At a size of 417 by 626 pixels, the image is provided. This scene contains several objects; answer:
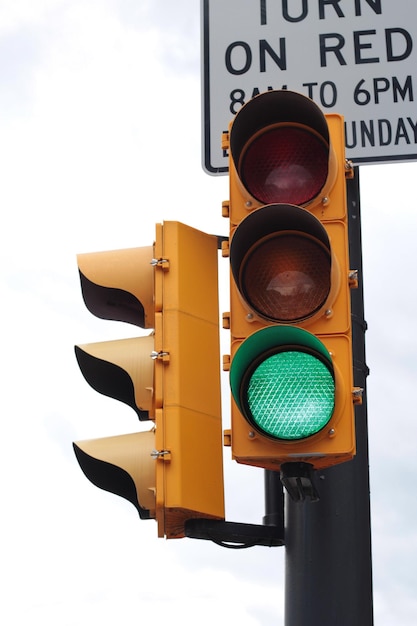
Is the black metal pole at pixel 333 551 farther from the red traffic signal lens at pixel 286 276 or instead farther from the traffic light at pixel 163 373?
the red traffic signal lens at pixel 286 276

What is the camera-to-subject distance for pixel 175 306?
3693 mm

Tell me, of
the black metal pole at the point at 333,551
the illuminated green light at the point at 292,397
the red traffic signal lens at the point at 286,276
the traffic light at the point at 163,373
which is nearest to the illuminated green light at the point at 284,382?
the illuminated green light at the point at 292,397

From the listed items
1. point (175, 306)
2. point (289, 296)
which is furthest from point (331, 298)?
point (175, 306)

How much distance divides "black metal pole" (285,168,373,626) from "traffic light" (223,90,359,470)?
57 centimetres

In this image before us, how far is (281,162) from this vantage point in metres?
3.47

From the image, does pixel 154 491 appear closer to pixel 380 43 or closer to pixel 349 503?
pixel 349 503

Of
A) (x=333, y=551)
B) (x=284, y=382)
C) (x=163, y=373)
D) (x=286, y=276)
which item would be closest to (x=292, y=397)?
(x=284, y=382)

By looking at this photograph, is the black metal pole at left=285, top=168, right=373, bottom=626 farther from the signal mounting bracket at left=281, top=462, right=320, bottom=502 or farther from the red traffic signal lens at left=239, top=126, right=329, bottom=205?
the red traffic signal lens at left=239, top=126, right=329, bottom=205

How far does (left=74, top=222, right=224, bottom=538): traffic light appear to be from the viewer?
3553 mm

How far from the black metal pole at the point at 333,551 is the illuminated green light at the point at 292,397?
0.60 metres

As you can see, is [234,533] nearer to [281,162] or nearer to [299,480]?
[299,480]

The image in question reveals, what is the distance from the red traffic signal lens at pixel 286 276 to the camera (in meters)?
3.26

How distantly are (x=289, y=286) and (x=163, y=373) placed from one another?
23.7 inches

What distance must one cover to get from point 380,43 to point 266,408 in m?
1.81
